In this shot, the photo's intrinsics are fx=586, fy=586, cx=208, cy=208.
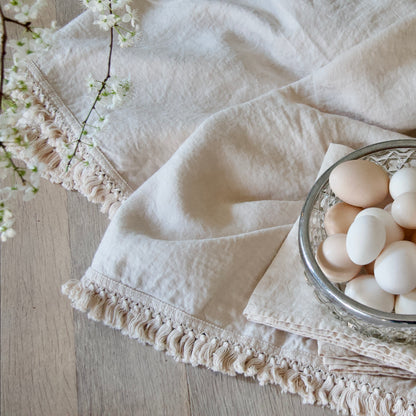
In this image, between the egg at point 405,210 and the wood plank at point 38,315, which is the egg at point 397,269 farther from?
the wood plank at point 38,315

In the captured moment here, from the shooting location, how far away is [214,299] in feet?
2.46

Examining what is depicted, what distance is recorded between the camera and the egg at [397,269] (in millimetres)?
610

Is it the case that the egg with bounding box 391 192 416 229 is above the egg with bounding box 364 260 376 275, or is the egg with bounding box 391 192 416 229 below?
above

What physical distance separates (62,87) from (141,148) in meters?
0.18

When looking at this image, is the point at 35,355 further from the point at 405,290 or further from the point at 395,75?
the point at 395,75

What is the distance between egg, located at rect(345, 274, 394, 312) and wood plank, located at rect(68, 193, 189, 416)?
250 millimetres

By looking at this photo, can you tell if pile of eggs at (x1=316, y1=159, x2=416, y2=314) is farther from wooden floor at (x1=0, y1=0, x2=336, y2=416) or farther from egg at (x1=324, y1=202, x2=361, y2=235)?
wooden floor at (x1=0, y1=0, x2=336, y2=416)

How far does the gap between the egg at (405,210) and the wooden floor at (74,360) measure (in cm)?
25

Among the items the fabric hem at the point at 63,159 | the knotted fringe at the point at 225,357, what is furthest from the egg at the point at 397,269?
the fabric hem at the point at 63,159

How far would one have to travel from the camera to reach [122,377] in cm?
75

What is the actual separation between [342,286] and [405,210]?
121 millimetres

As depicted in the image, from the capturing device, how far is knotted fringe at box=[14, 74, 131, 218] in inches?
33.7

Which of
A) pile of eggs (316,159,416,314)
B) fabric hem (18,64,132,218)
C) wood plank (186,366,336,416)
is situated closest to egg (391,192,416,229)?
pile of eggs (316,159,416,314)

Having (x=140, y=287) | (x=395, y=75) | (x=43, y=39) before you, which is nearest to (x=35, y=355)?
(x=140, y=287)
